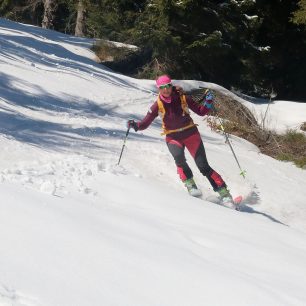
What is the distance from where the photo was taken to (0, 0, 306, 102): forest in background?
610 inches

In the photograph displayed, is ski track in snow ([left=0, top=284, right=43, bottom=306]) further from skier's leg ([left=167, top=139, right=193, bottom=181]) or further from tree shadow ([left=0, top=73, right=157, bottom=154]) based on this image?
tree shadow ([left=0, top=73, right=157, bottom=154])

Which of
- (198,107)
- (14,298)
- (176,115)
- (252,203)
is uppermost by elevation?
(198,107)

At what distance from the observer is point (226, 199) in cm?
773

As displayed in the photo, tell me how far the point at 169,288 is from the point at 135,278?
0.80 ft

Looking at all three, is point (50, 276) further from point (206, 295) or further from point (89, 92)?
point (89, 92)

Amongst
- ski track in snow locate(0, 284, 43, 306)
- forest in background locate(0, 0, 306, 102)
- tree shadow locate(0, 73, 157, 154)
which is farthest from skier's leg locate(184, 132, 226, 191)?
forest in background locate(0, 0, 306, 102)

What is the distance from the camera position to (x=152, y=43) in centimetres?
1573

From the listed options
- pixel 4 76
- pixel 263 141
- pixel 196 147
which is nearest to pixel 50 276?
pixel 196 147

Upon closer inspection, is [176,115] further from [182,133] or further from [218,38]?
[218,38]

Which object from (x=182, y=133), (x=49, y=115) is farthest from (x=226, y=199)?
(x=49, y=115)

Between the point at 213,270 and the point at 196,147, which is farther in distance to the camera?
the point at 196,147

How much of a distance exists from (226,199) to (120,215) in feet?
8.95

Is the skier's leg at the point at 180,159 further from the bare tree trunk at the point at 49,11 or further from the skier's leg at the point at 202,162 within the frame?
the bare tree trunk at the point at 49,11

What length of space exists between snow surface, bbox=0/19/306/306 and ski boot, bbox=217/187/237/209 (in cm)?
31
